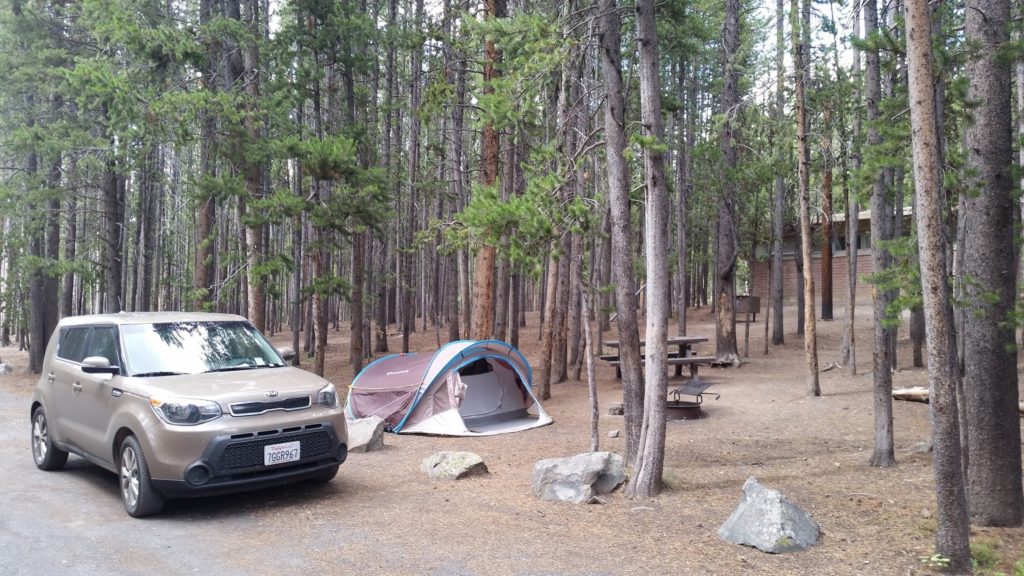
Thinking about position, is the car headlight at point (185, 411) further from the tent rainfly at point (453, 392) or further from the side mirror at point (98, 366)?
the tent rainfly at point (453, 392)

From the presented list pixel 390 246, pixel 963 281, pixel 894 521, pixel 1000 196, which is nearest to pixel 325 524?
pixel 894 521

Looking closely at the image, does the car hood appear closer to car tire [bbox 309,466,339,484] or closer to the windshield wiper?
the windshield wiper

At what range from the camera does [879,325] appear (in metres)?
8.41

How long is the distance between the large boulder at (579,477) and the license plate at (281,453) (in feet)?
8.08

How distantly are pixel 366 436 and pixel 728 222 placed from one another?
42.6 feet

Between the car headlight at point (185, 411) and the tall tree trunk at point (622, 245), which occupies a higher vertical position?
the tall tree trunk at point (622, 245)

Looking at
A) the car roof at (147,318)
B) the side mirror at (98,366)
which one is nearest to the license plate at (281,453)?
the side mirror at (98,366)

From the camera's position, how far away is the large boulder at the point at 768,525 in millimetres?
5523

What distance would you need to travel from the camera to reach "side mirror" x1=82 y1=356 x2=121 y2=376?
6.64 meters

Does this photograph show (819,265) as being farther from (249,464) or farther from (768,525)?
(249,464)

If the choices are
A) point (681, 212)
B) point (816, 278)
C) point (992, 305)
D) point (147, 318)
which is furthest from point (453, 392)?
point (816, 278)

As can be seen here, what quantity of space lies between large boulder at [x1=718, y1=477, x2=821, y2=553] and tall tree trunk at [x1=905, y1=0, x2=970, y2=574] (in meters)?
0.98

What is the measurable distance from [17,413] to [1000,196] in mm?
15887

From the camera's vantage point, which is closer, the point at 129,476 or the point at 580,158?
the point at 129,476
